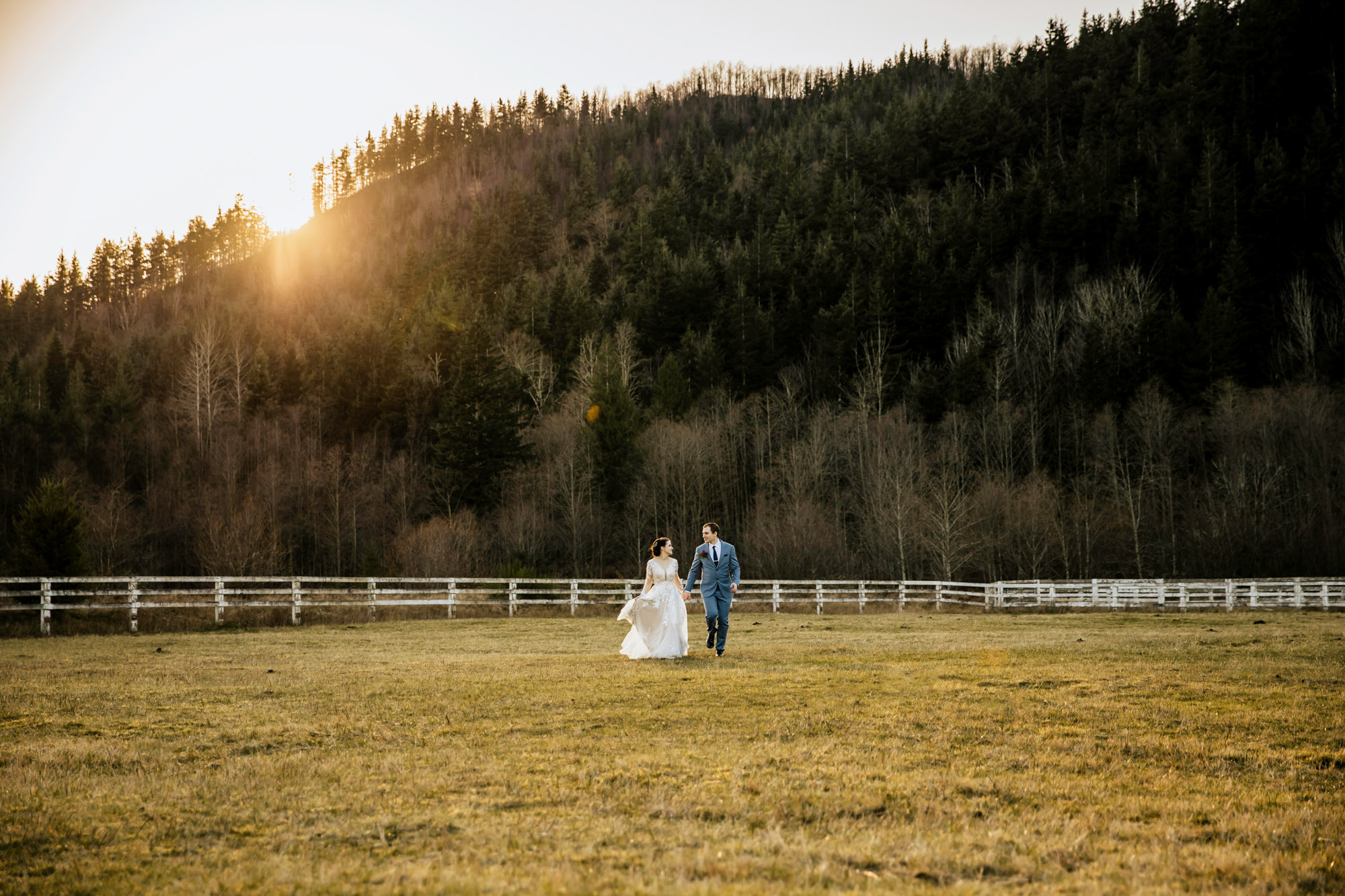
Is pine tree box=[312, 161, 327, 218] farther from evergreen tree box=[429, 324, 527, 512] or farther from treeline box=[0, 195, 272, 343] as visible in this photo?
evergreen tree box=[429, 324, 527, 512]

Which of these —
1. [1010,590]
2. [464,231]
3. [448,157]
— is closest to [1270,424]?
[1010,590]

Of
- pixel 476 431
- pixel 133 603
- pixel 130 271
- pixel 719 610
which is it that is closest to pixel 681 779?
pixel 719 610

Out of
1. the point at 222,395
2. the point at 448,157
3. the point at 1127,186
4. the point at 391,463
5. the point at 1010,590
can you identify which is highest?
the point at 448,157

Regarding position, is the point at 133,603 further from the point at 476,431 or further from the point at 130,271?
the point at 130,271

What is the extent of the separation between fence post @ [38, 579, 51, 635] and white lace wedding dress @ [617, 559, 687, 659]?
15572 millimetres

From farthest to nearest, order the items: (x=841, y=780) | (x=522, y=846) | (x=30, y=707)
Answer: (x=30, y=707), (x=841, y=780), (x=522, y=846)

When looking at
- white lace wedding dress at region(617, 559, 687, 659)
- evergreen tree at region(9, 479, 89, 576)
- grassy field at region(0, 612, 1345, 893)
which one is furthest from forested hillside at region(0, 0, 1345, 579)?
grassy field at region(0, 612, 1345, 893)

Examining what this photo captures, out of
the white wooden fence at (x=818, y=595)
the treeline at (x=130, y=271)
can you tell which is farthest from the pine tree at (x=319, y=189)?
the white wooden fence at (x=818, y=595)

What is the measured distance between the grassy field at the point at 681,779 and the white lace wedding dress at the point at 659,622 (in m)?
1.61

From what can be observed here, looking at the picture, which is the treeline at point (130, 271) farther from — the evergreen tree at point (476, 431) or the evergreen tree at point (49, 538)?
the evergreen tree at point (49, 538)

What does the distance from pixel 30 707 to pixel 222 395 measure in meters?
64.8

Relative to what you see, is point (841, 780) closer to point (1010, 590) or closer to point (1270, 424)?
point (1010, 590)

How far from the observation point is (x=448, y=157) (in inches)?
5261

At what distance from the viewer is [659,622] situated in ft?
47.9
